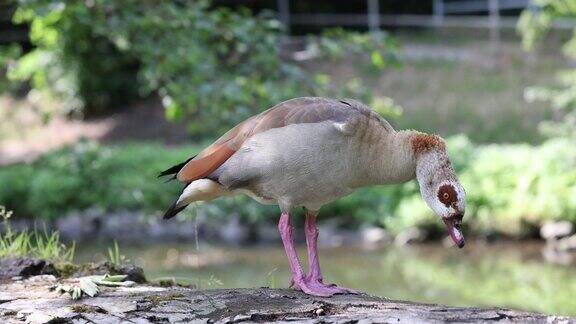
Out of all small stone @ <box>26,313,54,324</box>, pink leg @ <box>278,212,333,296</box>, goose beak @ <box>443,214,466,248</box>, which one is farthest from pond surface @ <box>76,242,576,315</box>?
small stone @ <box>26,313,54,324</box>

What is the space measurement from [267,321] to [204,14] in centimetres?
396

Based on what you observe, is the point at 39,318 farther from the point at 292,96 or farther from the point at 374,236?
the point at 374,236

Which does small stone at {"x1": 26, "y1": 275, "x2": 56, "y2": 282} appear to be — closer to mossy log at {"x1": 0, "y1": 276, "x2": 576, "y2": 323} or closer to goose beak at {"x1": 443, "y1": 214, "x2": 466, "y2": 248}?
mossy log at {"x1": 0, "y1": 276, "x2": 576, "y2": 323}

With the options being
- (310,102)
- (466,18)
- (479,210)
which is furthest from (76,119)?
(310,102)

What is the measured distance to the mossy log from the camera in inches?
141

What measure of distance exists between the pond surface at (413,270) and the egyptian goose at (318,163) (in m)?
4.10

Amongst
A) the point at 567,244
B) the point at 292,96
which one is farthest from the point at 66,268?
the point at 567,244

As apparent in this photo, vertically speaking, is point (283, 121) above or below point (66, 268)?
above

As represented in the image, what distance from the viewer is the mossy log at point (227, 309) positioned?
11.8 feet

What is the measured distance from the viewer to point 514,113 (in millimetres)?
16031

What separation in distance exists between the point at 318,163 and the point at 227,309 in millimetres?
752

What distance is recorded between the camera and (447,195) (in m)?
3.85

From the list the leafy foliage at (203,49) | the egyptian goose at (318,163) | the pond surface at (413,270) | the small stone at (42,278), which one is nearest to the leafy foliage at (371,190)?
the pond surface at (413,270)

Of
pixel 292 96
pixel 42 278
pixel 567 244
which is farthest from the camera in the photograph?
pixel 567 244
